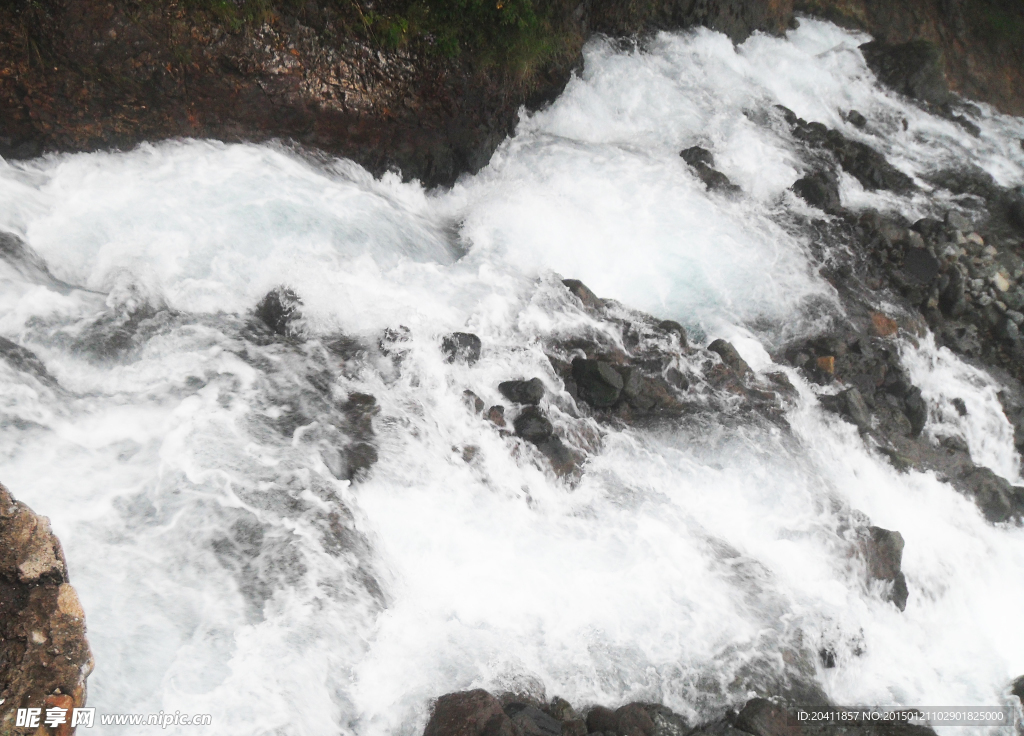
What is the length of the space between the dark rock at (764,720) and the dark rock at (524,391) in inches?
131

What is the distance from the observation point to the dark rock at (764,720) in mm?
5531

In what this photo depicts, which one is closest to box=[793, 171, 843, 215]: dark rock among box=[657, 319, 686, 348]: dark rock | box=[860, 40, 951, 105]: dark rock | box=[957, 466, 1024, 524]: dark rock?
box=[657, 319, 686, 348]: dark rock

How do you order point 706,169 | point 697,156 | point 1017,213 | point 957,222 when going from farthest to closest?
1. point 1017,213
2. point 957,222
3. point 697,156
4. point 706,169

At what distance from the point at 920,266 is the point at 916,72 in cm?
658

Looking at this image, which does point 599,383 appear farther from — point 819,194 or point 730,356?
point 819,194

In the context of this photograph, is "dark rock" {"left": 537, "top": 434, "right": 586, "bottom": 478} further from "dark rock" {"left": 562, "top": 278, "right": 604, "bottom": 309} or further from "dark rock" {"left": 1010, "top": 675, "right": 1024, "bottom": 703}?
"dark rock" {"left": 1010, "top": 675, "right": 1024, "bottom": 703}

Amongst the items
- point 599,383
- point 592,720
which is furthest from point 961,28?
point 592,720

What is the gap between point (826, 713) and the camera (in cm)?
611

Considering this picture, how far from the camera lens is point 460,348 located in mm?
7340

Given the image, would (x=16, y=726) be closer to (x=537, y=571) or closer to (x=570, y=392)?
(x=537, y=571)

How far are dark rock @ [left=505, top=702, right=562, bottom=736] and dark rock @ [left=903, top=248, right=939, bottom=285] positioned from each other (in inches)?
355

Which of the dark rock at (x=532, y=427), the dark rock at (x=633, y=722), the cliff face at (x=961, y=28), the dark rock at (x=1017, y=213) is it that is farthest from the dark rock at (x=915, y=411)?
the cliff face at (x=961, y=28)

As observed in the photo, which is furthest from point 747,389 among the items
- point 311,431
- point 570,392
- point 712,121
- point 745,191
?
point 712,121

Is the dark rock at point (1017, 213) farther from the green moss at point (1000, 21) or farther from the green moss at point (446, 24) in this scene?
the green moss at point (446, 24)
